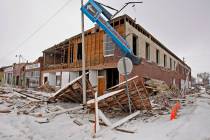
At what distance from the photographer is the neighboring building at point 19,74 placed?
120 ft

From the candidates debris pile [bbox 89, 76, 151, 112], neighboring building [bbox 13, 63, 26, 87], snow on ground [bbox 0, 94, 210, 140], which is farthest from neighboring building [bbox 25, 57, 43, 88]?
debris pile [bbox 89, 76, 151, 112]

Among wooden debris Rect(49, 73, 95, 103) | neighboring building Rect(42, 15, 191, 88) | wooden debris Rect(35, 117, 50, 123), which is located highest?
neighboring building Rect(42, 15, 191, 88)

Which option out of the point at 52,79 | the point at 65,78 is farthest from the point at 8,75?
the point at 65,78

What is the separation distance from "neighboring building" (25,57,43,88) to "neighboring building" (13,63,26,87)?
2119mm

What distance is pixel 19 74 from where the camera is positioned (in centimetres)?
3784

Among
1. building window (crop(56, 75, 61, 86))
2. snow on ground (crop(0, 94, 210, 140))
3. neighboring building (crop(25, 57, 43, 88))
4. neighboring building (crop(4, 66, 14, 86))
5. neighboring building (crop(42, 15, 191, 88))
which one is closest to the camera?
snow on ground (crop(0, 94, 210, 140))

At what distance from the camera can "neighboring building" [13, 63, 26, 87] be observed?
3649 cm

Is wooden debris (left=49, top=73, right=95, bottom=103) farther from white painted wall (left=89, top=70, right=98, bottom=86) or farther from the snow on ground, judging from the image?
white painted wall (left=89, top=70, right=98, bottom=86)

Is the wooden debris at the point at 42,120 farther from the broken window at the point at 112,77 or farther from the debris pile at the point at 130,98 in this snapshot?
the broken window at the point at 112,77

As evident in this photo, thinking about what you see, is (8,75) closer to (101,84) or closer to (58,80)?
(58,80)

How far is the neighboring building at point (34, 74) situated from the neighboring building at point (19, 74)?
2119mm

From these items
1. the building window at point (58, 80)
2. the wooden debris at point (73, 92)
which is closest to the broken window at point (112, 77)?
the wooden debris at point (73, 92)

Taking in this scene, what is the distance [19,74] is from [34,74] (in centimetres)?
911

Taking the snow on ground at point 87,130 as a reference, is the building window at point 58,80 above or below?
above
